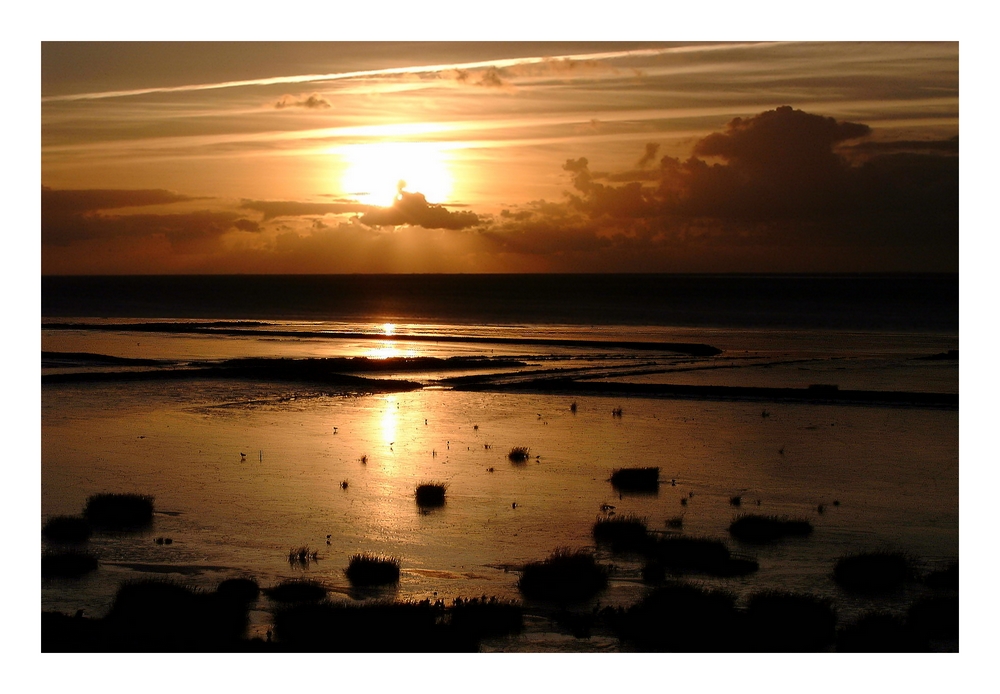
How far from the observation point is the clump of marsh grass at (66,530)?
2242cm

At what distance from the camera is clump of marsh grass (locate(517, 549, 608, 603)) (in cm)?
1881

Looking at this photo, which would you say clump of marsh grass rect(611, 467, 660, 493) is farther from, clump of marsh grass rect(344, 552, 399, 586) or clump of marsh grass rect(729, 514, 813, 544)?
clump of marsh grass rect(344, 552, 399, 586)

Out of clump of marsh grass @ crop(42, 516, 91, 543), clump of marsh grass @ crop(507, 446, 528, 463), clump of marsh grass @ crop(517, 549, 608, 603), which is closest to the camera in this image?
clump of marsh grass @ crop(517, 549, 608, 603)

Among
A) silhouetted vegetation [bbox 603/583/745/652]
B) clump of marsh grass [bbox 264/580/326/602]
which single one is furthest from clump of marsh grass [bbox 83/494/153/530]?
silhouetted vegetation [bbox 603/583/745/652]

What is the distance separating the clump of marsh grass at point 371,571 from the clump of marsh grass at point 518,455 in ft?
38.5

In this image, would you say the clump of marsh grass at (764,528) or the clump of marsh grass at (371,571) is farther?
the clump of marsh grass at (764,528)

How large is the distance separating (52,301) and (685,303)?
106631mm

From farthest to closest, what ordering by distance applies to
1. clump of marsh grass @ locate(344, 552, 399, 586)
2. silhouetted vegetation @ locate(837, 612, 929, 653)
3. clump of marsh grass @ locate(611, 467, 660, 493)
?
clump of marsh grass @ locate(611, 467, 660, 493) → clump of marsh grass @ locate(344, 552, 399, 586) → silhouetted vegetation @ locate(837, 612, 929, 653)

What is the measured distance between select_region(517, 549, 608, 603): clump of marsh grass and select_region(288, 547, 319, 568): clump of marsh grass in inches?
181

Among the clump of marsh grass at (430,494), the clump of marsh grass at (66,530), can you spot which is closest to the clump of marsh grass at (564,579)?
the clump of marsh grass at (430,494)

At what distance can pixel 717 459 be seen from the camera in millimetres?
32812

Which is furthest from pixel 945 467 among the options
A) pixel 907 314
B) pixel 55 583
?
pixel 907 314

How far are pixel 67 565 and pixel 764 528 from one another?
50.8 feet

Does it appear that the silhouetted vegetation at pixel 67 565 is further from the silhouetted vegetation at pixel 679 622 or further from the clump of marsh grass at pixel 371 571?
the silhouetted vegetation at pixel 679 622
